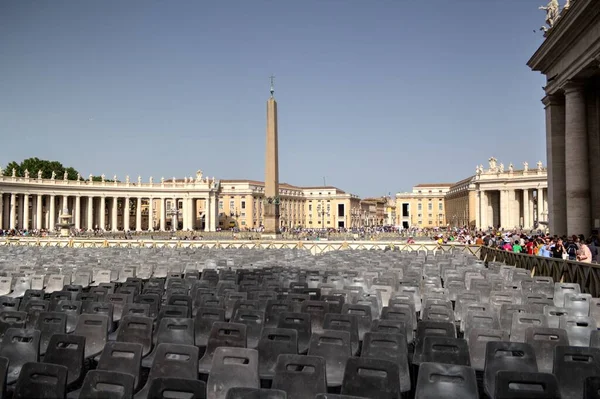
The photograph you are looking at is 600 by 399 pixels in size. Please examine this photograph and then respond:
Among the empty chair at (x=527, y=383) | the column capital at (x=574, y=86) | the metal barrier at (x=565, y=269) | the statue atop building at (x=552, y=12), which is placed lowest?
the metal barrier at (x=565, y=269)

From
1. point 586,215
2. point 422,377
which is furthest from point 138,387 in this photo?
point 586,215

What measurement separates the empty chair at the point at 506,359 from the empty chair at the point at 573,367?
0.26 m

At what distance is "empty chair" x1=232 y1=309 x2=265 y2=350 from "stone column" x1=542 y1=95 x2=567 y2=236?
22.7 m

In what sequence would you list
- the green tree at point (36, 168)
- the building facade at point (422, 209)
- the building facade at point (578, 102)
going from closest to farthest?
1. the building facade at point (578, 102)
2. the green tree at point (36, 168)
3. the building facade at point (422, 209)

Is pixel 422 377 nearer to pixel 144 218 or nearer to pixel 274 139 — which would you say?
pixel 274 139

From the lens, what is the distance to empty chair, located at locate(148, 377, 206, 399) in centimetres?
407

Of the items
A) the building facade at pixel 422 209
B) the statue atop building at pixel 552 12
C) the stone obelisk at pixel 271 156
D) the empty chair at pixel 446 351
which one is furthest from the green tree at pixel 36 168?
the empty chair at pixel 446 351

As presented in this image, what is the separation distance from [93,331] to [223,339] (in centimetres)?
201

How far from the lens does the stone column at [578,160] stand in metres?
22.6

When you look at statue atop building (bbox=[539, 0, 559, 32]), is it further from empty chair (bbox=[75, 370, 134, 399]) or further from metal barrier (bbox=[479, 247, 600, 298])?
empty chair (bbox=[75, 370, 134, 399])

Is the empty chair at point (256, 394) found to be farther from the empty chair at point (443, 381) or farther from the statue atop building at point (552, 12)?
the statue atop building at point (552, 12)

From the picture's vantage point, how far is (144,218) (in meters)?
140

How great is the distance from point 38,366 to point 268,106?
41726 millimetres

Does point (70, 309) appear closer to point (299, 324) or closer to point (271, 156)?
point (299, 324)
